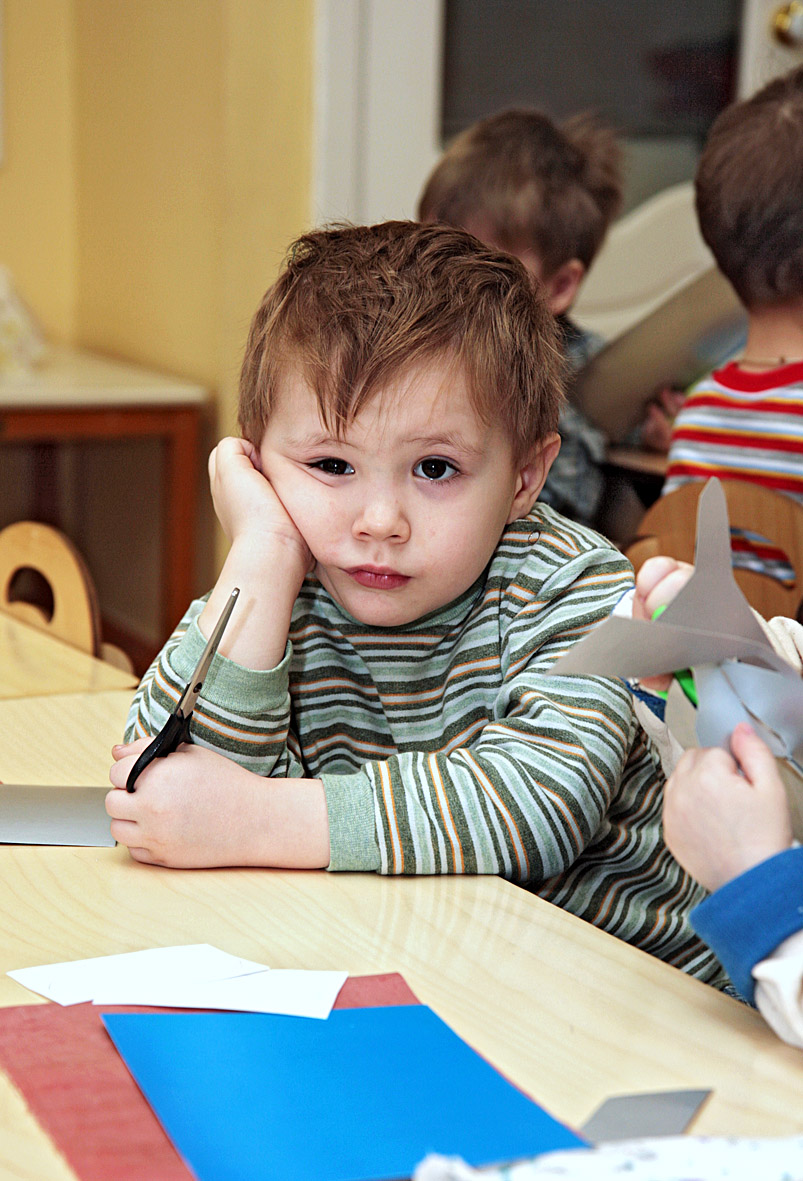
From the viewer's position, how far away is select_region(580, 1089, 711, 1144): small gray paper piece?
51 centimetres

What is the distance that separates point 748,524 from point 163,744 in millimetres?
981

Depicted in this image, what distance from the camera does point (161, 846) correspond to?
762 millimetres

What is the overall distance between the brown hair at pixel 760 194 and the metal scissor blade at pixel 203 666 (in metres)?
1.45

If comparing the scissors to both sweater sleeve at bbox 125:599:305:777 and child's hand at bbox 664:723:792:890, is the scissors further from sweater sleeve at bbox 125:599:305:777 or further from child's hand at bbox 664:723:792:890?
child's hand at bbox 664:723:792:890

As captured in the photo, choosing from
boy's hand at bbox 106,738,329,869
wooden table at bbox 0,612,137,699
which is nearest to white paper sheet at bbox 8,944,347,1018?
boy's hand at bbox 106,738,329,869

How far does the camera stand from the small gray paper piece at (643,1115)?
51 centimetres

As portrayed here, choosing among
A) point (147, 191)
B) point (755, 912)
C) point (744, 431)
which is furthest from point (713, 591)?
point (147, 191)

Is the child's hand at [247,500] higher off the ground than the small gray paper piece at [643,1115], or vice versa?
the child's hand at [247,500]

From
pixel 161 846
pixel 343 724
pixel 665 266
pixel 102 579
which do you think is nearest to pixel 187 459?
pixel 102 579

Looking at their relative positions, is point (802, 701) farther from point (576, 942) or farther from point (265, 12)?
point (265, 12)

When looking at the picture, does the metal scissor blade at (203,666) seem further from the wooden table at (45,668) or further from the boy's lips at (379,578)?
the wooden table at (45,668)

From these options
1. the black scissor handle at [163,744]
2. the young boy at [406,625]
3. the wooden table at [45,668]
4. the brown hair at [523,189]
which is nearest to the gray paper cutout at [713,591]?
the young boy at [406,625]

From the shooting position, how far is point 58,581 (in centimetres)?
157

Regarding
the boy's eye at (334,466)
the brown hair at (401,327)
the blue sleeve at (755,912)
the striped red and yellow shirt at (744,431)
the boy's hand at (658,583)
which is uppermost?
the brown hair at (401,327)
